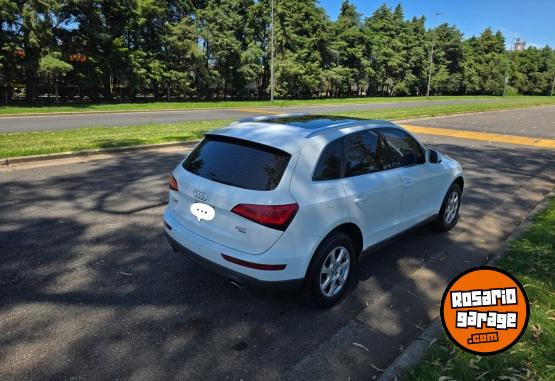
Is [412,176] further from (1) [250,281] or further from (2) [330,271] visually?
(1) [250,281]

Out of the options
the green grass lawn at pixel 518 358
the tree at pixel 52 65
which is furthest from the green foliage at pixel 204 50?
the green grass lawn at pixel 518 358

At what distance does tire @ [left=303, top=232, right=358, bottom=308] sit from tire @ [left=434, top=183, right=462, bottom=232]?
215 cm

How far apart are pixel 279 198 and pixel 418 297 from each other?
191 centimetres

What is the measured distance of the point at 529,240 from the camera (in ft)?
17.2

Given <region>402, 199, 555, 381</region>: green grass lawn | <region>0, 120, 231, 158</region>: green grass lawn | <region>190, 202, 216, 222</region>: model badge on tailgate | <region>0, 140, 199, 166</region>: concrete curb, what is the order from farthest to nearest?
1. <region>0, 120, 231, 158</region>: green grass lawn
2. <region>0, 140, 199, 166</region>: concrete curb
3. <region>190, 202, 216, 222</region>: model badge on tailgate
4. <region>402, 199, 555, 381</region>: green grass lawn

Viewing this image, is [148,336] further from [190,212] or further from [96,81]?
[96,81]

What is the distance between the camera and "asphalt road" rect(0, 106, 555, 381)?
3021 millimetres

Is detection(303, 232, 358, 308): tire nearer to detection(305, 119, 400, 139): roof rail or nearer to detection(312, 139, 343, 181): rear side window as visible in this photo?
detection(312, 139, 343, 181): rear side window

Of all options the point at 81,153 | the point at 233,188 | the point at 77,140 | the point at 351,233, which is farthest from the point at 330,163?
the point at 77,140

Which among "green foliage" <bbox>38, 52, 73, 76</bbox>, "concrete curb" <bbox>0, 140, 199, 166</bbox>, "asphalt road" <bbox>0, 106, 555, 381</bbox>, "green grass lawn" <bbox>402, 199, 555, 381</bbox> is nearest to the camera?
"green grass lawn" <bbox>402, 199, 555, 381</bbox>

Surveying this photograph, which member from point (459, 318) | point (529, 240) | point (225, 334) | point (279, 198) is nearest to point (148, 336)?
point (225, 334)

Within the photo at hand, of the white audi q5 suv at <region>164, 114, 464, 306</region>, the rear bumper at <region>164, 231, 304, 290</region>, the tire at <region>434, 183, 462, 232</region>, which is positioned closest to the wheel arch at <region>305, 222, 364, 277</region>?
the white audi q5 suv at <region>164, 114, 464, 306</region>

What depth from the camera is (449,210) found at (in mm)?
5801

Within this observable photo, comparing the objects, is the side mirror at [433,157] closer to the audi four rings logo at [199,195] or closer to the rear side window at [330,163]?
the rear side window at [330,163]
